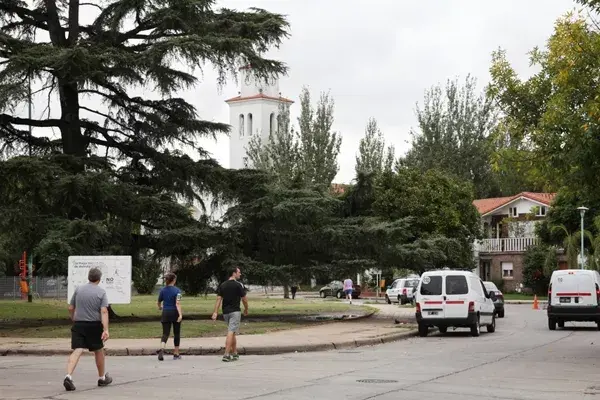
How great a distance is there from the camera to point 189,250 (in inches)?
1236

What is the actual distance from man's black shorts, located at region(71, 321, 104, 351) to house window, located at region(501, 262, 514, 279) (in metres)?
63.9

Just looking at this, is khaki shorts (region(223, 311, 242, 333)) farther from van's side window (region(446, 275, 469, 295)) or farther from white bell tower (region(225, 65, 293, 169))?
white bell tower (region(225, 65, 293, 169))

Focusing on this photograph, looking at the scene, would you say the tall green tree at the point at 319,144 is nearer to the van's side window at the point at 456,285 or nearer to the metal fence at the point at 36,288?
the metal fence at the point at 36,288

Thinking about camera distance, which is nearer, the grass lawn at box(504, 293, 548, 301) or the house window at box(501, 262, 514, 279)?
the grass lawn at box(504, 293, 548, 301)

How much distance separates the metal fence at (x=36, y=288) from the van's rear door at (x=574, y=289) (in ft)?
109

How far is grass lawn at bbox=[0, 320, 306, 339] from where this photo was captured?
25.0 metres

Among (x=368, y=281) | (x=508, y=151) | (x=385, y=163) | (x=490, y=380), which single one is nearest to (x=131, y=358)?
(x=490, y=380)

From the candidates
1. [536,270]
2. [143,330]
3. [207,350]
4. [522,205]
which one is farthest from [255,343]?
[522,205]

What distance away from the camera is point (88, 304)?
46.7 feet

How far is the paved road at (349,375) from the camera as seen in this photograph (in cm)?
1333

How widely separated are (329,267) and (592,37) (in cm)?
1531

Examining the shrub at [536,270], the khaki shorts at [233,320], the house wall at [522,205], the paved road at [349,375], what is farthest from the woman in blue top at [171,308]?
the house wall at [522,205]

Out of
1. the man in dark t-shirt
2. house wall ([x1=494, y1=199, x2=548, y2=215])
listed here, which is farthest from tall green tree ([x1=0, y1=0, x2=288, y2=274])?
house wall ([x1=494, y1=199, x2=548, y2=215])

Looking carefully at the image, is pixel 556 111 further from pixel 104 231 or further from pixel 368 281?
pixel 368 281
